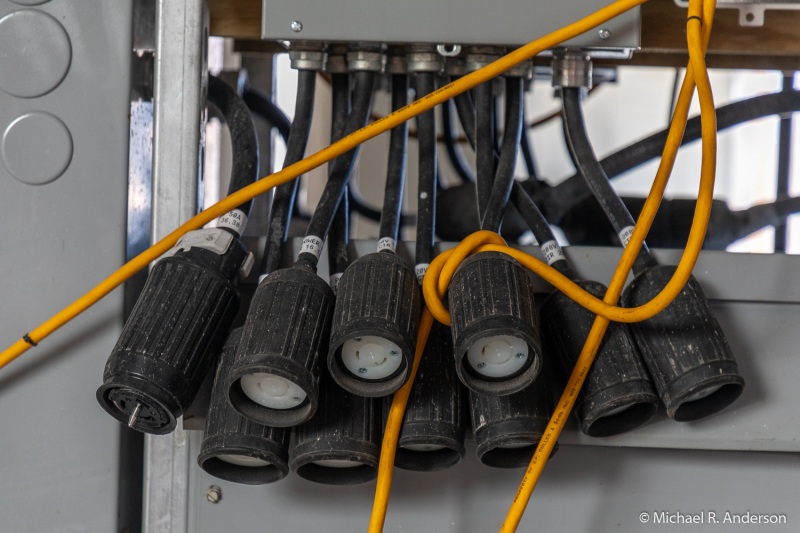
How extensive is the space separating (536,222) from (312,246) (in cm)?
20

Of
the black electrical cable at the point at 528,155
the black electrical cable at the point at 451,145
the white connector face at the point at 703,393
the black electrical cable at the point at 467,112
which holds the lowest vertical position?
the white connector face at the point at 703,393

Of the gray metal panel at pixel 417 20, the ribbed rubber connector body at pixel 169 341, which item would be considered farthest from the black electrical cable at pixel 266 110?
the ribbed rubber connector body at pixel 169 341

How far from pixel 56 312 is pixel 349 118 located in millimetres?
296

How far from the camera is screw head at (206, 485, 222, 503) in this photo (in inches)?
25.0

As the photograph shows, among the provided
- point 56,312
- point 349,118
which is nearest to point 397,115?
point 349,118

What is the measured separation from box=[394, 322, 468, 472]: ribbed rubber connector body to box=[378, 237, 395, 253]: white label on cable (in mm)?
73

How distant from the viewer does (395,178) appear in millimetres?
650

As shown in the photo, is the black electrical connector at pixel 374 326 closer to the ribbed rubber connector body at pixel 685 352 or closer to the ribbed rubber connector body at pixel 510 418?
the ribbed rubber connector body at pixel 510 418

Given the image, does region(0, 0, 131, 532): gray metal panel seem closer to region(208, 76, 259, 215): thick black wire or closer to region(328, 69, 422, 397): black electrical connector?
region(208, 76, 259, 215): thick black wire

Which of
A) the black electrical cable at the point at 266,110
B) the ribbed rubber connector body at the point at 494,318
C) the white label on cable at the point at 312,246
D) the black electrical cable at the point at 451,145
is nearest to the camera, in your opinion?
the ribbed rubber connector body at the point at 494,318

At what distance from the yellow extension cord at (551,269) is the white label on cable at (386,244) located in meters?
0.06

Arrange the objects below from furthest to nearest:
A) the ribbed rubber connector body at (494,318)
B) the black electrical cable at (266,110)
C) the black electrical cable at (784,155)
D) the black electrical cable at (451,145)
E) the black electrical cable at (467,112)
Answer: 1. the black electrical cable at (784,155)
2. the black electrical cable at (451,145)
3. the black electrical cable at (266,110)
4. the black electrical cable at (467,112)
5. the ribbed rubber connector body at (494,318)

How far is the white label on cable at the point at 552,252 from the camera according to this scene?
24.0 inches

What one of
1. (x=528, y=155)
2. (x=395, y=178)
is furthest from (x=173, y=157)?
(x=528, y=155)
